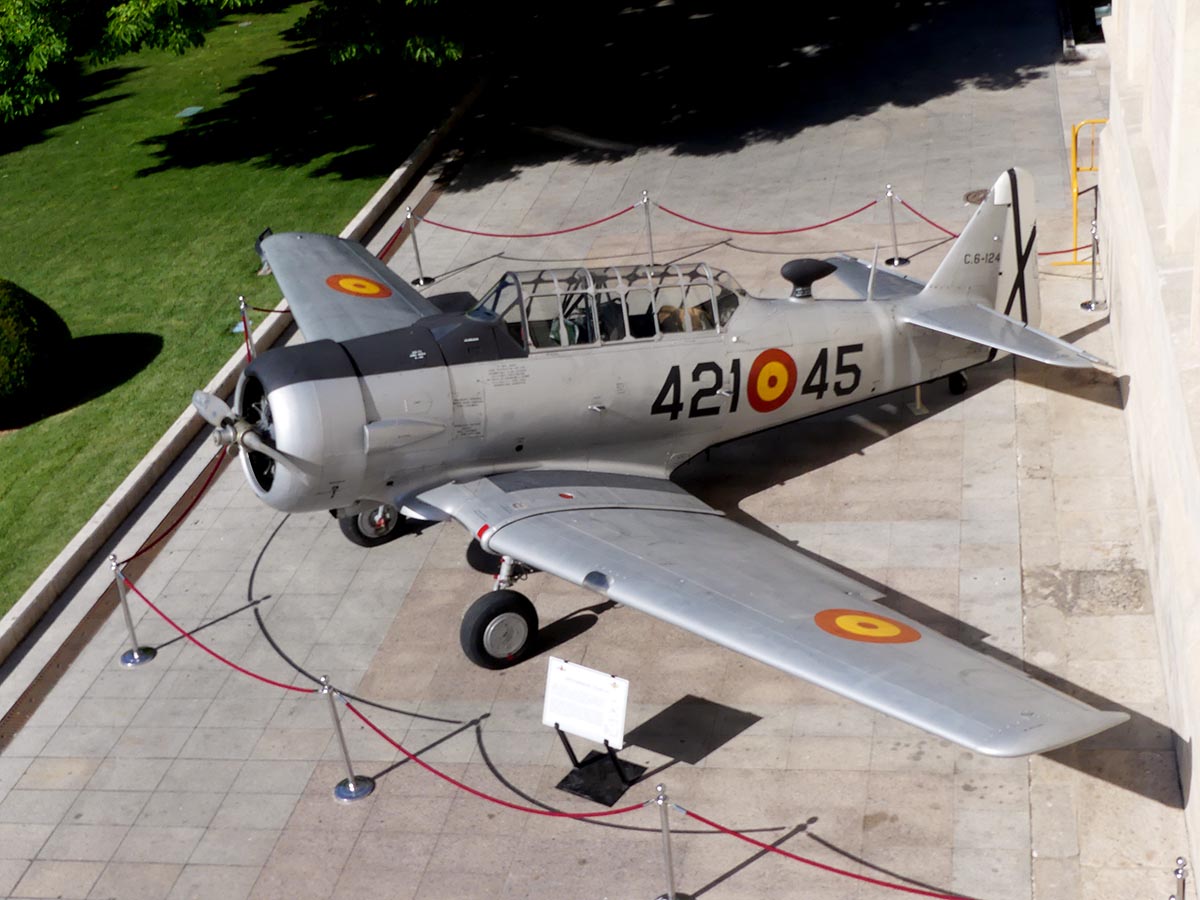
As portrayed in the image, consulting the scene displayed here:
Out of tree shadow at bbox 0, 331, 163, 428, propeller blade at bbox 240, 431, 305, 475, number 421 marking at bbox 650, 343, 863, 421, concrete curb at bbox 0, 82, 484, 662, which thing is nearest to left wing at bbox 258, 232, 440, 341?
concrete curb at bbox 0, 82, 484, 662

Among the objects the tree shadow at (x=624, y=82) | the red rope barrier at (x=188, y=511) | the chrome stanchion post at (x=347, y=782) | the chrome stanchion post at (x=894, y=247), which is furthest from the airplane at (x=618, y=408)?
the tree shadow at (x=624, y=82)

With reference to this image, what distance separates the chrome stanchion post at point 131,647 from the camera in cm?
1352

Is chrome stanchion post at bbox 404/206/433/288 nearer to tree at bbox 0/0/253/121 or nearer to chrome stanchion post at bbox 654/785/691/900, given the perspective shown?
tree at bbox 0/0/253/121

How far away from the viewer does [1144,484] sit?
12953 mm

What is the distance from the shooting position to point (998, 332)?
14570mm

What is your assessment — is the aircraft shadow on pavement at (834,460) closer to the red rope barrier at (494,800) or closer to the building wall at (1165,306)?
the building wall at (1165,306)

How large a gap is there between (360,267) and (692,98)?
10903mm

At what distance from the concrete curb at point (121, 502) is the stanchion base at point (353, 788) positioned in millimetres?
4439

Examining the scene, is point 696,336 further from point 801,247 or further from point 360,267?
point 801,247

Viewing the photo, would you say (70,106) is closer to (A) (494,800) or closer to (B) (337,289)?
(B) (337,289)

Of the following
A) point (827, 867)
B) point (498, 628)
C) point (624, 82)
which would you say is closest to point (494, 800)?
point (498, 628)

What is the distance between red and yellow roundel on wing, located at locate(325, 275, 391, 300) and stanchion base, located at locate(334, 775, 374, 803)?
6.61m

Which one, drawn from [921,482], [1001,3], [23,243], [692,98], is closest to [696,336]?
[921,482]

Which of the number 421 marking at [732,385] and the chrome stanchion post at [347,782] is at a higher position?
the number 421 marking at [732,385]
